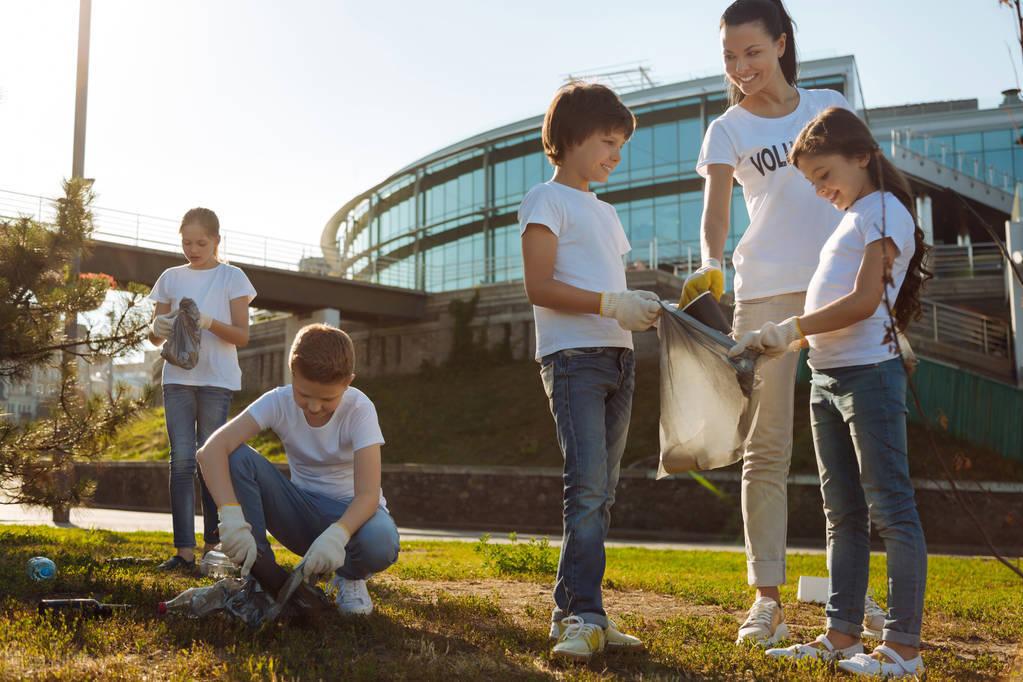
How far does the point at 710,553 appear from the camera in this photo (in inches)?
384

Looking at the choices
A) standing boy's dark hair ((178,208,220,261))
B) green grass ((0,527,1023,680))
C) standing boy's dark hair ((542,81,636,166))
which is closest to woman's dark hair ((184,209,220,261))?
standing boy's dark hair ((178,208,220,261))

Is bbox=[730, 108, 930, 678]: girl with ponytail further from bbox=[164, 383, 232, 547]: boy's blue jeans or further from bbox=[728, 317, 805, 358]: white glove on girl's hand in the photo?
bbox=[164, 383, 232, 547]: boy's blue jeans

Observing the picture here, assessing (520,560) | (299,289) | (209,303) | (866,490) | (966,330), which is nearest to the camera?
(866,490)

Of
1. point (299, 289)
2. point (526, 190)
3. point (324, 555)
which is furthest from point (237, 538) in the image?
point (526, 190)

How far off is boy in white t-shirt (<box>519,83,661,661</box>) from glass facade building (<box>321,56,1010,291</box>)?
84.5 ft

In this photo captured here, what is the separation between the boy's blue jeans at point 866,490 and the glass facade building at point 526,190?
25.9 m

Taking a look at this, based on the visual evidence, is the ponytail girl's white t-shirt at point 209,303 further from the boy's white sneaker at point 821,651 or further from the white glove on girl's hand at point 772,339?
the boy's white sneaker at point 821,651

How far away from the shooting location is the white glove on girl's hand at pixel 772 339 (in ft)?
9.78

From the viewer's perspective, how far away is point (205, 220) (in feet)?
16.7

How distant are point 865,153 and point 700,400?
972 mm

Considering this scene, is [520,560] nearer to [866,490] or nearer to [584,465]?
[584,465]

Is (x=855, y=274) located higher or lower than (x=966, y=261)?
lower

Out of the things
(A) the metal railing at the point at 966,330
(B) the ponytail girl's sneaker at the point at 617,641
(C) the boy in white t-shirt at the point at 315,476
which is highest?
(A) the metal railing at the point at 966,330

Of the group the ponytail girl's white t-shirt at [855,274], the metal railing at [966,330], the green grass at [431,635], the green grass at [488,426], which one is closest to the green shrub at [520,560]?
the green grass at [431,635]
